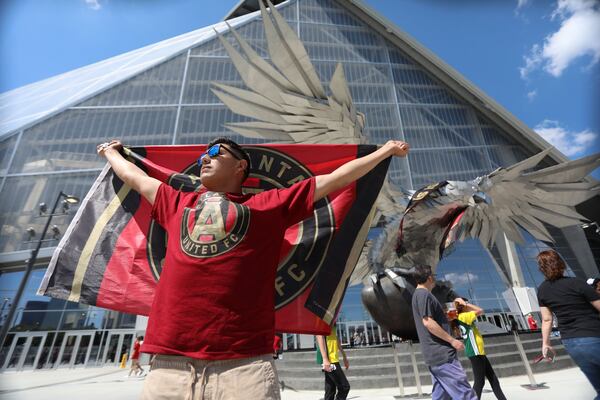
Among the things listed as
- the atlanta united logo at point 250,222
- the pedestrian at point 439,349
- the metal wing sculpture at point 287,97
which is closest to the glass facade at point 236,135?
the pedestrian at point 439,349

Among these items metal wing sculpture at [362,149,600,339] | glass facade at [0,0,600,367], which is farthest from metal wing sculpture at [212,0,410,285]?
glass facade at [0,0,600,367]

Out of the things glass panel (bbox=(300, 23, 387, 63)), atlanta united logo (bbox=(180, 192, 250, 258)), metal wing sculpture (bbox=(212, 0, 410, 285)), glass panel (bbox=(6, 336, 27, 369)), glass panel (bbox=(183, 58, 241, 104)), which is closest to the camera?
atlanta united logo (bbox=(180, 192, 250, 258))

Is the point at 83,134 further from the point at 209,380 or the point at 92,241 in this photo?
the point at 209,380

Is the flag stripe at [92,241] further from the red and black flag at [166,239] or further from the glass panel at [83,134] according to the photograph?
the glass panel at [83,134]

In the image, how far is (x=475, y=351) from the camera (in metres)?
4.25

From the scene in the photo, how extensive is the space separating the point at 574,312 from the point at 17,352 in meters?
25.7

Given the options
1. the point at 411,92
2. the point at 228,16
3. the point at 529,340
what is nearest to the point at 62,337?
the point at 529,340

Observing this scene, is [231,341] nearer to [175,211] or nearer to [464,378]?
[175,211]

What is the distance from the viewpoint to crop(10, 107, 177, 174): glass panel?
19719mm

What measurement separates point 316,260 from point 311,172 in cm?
91

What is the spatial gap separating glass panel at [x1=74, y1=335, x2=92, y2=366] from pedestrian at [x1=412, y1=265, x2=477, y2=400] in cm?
2234

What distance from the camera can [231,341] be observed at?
48.8 inches

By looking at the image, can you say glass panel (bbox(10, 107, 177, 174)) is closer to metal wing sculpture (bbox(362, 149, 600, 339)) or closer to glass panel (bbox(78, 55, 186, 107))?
glass panel (bbox(78, 55, 186, 107))

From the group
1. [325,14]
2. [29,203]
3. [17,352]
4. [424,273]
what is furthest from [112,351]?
[325,14]
